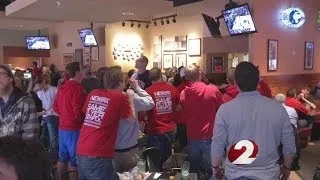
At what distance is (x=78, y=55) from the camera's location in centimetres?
1420

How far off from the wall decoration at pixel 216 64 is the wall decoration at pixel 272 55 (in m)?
1.49

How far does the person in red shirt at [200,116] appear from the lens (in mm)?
4824

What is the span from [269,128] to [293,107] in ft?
16.4

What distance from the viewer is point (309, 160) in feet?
22.7

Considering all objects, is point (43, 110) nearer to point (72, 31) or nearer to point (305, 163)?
point (305, 163)

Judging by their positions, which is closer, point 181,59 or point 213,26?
point 213,26

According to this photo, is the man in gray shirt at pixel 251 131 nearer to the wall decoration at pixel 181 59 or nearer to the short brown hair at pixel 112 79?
the short brown hair at pixel 112 79

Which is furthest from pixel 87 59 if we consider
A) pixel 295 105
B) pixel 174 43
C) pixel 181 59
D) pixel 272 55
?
pixel 295 105

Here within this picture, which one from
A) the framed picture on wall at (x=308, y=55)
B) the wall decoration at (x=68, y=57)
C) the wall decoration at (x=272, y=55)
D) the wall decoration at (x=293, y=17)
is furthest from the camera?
the wall decoration at (x=68, y=57)

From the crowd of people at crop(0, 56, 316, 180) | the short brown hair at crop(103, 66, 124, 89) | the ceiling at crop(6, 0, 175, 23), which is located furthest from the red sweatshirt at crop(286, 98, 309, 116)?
the short brown hair at crop(103, 66, 124, 89)

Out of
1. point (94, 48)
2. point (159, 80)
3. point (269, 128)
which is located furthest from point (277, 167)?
point (94, 48)

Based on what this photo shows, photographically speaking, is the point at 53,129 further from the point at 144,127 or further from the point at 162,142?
the point at 162,142

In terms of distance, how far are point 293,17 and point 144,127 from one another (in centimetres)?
530

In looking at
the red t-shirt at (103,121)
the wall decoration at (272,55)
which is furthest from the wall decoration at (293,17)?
the red t-shirt at (103,121)
